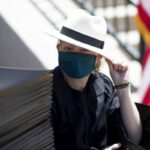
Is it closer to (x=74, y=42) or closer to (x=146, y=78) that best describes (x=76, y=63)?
(x=74, y=42)

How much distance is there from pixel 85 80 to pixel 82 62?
122 mm


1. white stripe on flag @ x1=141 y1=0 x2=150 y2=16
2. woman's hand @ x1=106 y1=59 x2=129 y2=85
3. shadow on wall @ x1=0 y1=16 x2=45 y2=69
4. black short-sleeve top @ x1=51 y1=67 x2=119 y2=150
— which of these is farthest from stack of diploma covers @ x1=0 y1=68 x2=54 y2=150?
white stripe on flag @ x1=141 y1=0 x2=150 y2=16

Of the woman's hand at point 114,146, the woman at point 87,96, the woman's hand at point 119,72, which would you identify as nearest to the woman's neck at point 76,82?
the woman at point 87,96

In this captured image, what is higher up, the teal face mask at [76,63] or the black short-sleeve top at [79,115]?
the teal face mask at [76,63]

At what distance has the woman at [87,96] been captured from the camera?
7.55 feet

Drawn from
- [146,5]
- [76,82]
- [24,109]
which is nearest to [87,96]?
[76,82]

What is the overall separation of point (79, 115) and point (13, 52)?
6.28 ft

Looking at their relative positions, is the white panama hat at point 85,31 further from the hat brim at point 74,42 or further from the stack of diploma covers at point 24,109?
the stack of diploma covers at point 24,109

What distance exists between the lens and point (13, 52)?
4.18m

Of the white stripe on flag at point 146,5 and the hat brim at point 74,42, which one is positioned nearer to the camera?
the hat brim at point 74,42

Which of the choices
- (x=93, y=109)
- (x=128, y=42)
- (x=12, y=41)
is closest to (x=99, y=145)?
(x=93, y=109)

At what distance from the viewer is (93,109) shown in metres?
2.38

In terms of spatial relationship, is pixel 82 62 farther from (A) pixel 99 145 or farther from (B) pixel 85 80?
(A) pixel 99 145

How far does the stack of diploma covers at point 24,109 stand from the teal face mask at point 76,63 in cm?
48
